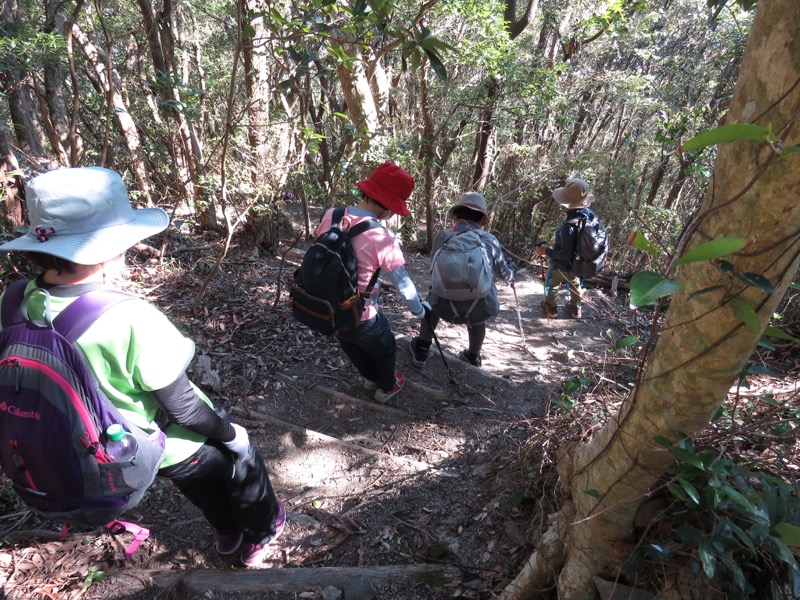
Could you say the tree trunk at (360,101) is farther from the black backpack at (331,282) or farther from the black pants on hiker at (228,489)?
the black pants on hiker at (228,489)

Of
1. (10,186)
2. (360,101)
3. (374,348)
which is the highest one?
(360,101)

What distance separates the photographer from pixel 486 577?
2355 mm

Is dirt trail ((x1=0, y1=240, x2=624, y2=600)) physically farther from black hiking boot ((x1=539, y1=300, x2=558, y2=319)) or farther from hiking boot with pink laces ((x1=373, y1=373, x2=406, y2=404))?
black hiking boot ((x1=539, y1=300, x2=558, y2=319))

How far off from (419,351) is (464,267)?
1295 mm

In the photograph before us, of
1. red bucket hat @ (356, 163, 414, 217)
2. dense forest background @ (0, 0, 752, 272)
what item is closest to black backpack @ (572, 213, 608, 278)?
dense forest background @ (0, 0, 752, 272)

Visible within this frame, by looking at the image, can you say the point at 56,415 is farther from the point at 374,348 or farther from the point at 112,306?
the point at 374,348

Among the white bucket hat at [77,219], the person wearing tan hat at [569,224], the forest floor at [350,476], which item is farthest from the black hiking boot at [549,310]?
the white bucket hat at [77,219]

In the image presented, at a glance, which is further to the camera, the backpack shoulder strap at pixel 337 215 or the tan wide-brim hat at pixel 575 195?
the tan wide-brim hat at pixel 575 195

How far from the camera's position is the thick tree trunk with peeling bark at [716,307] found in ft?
3.07

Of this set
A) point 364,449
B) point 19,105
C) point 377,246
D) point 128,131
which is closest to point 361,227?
point 377,246

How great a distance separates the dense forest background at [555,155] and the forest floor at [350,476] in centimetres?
49

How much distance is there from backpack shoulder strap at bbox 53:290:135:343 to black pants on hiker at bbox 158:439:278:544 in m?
0.82

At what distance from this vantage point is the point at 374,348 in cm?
358

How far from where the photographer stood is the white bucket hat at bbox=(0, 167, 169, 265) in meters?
1.50
